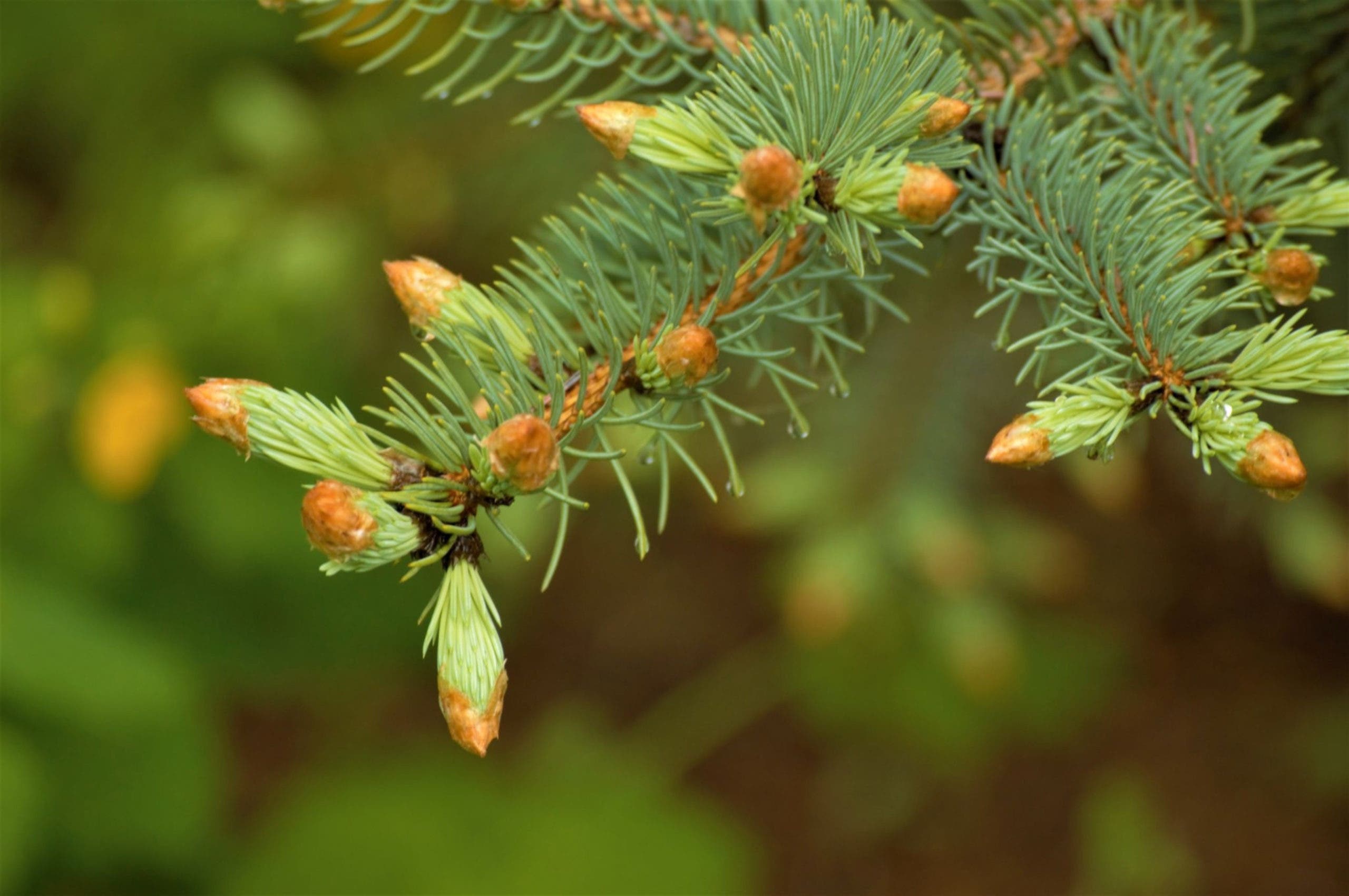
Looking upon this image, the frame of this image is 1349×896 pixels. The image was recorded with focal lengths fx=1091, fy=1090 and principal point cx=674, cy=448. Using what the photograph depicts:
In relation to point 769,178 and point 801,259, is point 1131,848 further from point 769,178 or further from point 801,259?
point 769,178

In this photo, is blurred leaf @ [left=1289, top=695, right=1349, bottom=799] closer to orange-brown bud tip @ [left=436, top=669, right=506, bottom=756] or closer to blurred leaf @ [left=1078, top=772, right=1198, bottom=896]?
blurred leaf @ [left=1078, top=772, right=1198, bottom=896]

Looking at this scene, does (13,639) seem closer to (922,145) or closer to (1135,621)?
(922,145)

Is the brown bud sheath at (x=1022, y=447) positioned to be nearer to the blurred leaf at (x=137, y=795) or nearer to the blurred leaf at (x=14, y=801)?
the blurred leaf at (x=14, y=801)

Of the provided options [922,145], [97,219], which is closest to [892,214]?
[922,145]

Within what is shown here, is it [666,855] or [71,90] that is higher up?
[71,90]

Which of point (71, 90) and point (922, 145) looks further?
point (71, 90)

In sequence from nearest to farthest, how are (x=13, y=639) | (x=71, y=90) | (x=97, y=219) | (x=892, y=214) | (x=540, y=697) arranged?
(x=892, y=214) < (x=13, y=639) < (x=97, y=219) < (x=71, y=90) < (x=540, y=697)

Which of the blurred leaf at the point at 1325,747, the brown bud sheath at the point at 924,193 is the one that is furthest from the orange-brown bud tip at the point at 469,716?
the blurred leaf at the point at 1325,747
